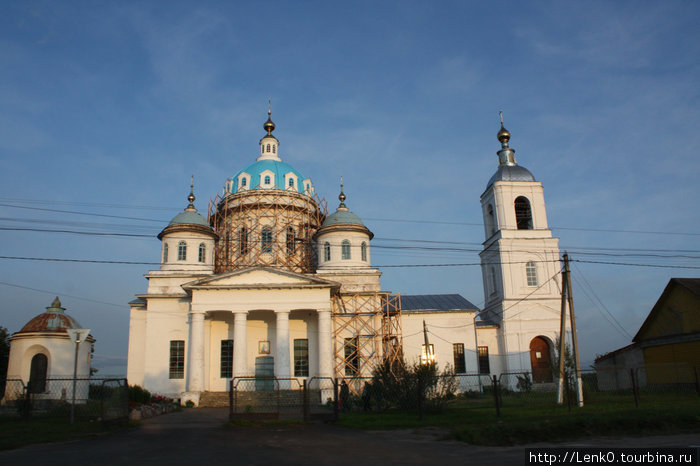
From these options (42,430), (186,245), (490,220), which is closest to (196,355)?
(186,245)

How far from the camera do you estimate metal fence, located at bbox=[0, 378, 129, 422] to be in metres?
15.5

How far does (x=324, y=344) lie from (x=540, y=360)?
13.4 m

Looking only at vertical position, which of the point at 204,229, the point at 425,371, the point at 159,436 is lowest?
the point at 159,436

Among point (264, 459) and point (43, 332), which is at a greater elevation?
point (43, 332)

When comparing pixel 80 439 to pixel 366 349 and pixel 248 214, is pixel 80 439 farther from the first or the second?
pixel 248 214

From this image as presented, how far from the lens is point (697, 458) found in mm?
7285

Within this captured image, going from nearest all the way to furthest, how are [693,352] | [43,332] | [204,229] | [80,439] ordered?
[80,439] < [693,352] < [43,332] < [204,229]

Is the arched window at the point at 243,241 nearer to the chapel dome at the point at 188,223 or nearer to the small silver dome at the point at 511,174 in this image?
the chapel dome at the point at 188,223

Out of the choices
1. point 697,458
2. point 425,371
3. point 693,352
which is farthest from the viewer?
point 693,352

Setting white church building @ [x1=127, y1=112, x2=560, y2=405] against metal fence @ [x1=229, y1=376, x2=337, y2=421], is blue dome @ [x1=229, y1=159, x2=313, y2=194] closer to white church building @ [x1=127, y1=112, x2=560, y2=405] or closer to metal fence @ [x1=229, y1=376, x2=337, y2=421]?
white church building @ [x1=127, y1=112, x2=560, y2=405]

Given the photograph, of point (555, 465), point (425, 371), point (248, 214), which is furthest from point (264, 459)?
point (248, 214)

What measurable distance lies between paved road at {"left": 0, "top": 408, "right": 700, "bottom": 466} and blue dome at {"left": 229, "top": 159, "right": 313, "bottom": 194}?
22.9m

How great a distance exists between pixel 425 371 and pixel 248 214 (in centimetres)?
1944

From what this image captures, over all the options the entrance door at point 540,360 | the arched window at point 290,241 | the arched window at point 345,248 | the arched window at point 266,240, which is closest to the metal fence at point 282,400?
the arched window at point 345,248
